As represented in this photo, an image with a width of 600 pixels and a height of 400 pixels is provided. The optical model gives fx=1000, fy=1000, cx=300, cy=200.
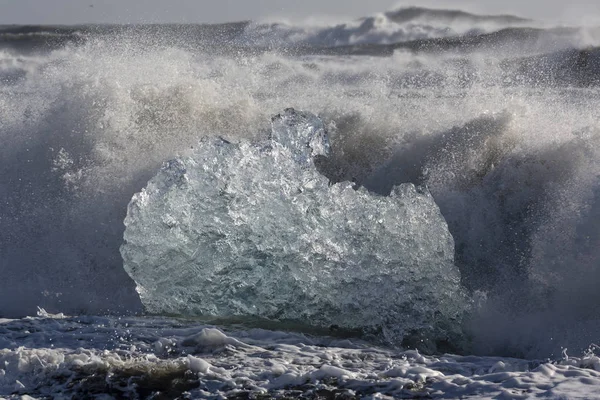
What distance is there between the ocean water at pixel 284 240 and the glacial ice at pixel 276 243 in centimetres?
1

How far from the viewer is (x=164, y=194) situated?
636 cm

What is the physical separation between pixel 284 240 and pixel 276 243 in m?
0.05

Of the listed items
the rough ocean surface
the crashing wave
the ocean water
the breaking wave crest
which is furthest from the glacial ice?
the crashing wave

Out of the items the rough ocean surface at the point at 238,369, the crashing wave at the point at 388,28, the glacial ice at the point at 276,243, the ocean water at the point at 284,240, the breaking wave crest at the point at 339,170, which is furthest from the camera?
the crashing wave at the point at 388,28

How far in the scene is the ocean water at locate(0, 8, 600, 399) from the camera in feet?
15.1

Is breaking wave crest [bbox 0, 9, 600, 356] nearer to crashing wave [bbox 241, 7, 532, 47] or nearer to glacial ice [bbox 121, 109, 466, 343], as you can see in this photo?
glacial ice [bbox 121, 109, 466, 343]

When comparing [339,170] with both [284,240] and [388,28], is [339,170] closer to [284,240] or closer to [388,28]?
[284,240]

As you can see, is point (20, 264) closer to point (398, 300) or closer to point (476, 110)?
point (398, 300)

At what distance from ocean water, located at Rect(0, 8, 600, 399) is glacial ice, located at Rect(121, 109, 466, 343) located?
1 centimetres

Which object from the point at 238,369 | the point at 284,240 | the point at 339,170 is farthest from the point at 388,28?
the point at 238,369

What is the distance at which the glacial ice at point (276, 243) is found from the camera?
6.16 m

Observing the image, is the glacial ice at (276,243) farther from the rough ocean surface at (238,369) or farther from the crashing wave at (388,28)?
the crashing wave at (388,28)

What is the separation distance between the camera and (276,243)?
625 centimetres

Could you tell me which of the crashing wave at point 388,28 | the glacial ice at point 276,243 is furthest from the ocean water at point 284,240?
the crashing wave at point 388,28
